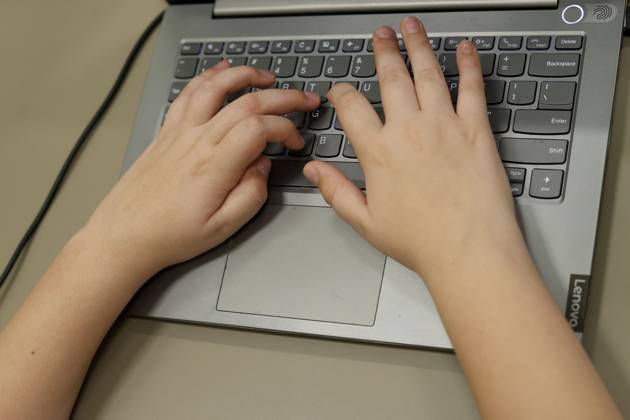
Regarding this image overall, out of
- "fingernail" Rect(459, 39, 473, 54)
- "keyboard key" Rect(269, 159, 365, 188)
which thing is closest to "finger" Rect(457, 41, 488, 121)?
"fingernail" Rect(459, 39, 473, 54)

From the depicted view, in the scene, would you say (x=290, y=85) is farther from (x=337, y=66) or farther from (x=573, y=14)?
(x=573, y=14)

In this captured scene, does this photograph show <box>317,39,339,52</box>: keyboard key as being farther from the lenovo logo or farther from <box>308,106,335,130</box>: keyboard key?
the lenovo logo

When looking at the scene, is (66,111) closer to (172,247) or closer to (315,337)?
(172,247)

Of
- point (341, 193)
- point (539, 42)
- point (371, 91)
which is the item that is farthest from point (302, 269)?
point (539, 42)

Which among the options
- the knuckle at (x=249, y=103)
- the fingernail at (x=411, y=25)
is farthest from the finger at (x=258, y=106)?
the fingernail at (x=411, y=25)

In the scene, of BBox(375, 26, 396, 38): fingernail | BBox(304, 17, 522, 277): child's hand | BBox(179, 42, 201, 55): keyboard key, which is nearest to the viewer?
BBox(304, 17, 522, 277): child's hand

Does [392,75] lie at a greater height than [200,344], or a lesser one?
greater

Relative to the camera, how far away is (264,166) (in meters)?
0.60

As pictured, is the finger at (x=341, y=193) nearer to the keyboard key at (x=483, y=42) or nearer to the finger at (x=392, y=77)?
the finger at (x=392, y=77)

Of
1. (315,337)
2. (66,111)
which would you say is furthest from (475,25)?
(66,111)

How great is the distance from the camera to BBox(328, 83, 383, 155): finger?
558 millimetres

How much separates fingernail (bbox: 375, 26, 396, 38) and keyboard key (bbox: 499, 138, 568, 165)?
131 mm

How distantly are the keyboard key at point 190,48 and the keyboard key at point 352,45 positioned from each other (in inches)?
5.9

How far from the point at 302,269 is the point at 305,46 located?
220 millimetres
